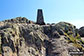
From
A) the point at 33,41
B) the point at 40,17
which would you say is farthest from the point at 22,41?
the point at 40,17

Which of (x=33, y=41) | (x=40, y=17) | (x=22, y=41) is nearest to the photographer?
(x=22, y=41)

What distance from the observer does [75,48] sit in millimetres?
60844

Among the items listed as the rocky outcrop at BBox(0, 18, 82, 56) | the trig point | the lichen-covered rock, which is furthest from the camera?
the trig point

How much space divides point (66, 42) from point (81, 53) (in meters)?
7.60

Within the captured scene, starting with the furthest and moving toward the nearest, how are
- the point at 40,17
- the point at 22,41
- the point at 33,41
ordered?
the point at 40,17, the point at 33,41, the point at 22,41

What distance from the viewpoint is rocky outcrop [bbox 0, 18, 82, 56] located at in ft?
178

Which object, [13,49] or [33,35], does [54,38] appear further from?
[13,49]

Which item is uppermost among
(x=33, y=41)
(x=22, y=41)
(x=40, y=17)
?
(x=40, y=17)

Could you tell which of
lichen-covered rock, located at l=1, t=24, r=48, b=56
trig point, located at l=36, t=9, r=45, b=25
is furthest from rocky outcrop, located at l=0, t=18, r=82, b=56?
trig point, located at l=36, t=9, r=45, b=25

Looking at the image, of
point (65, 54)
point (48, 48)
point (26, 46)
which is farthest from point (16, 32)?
point (65, 54)

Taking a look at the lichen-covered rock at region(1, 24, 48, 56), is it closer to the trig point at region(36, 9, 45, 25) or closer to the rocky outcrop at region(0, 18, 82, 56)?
the rocky outcrop at region(0, 18, 82, 56)

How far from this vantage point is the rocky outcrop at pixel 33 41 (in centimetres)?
5422

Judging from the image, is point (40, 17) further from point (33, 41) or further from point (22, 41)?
point (22, 41)

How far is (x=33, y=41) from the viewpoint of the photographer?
60.9m
